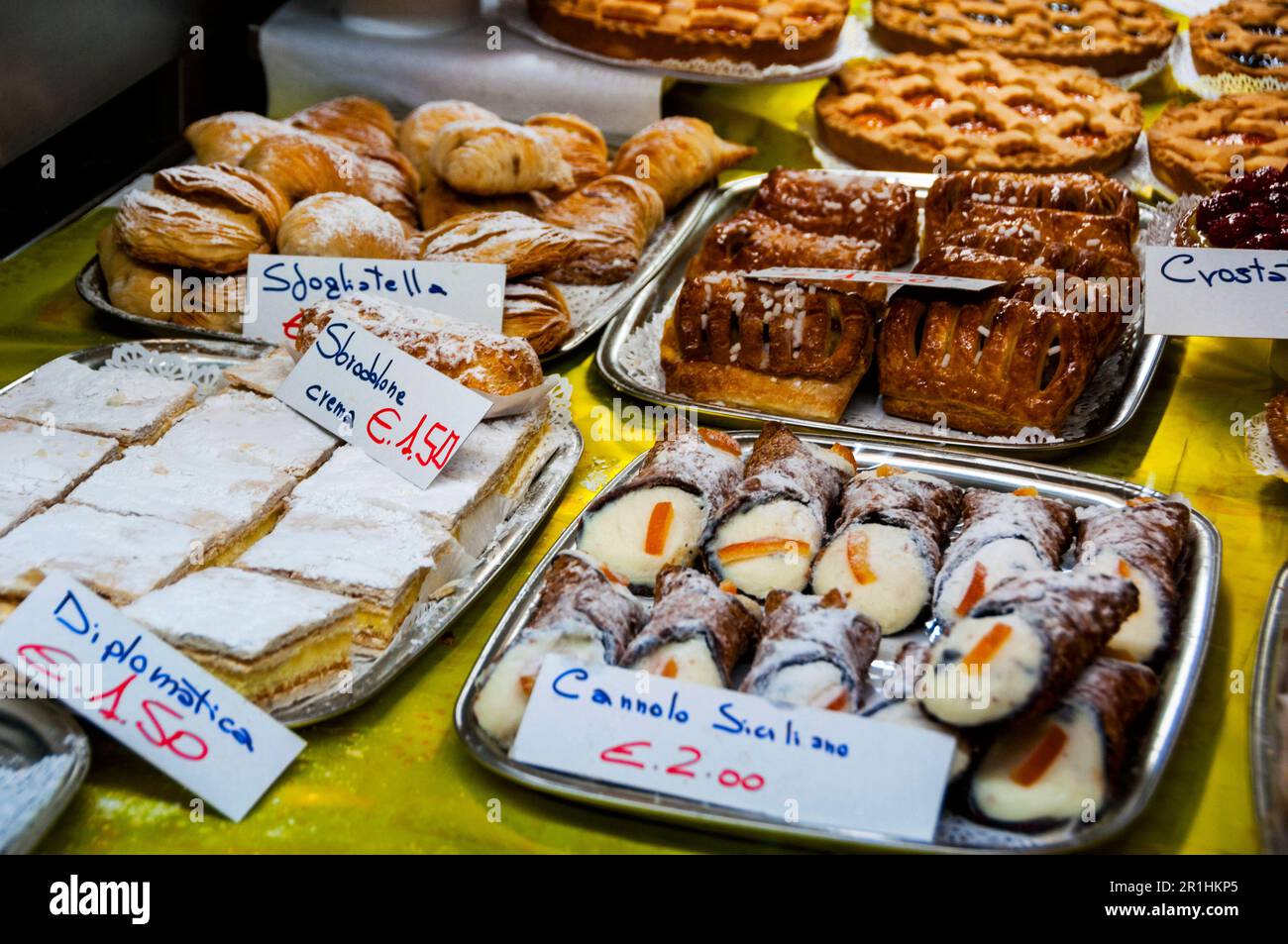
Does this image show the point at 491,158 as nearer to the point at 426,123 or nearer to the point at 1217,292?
the point at 426,123

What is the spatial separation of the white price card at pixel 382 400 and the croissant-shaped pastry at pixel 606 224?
0.87 m

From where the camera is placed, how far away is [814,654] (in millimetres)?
1650

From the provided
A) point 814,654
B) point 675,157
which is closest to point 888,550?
point 814,654

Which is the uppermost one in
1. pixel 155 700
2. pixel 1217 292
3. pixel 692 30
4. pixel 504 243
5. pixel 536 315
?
pixel 692 30

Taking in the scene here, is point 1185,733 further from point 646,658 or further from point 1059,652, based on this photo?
point 646,658

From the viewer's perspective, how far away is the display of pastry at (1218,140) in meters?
→ 3.45

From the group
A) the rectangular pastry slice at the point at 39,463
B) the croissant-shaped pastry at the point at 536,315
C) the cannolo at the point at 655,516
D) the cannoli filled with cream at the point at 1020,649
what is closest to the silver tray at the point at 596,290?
the croissant-shaped pastry at the point at 536,315

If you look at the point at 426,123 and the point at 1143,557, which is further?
the point at 426,123

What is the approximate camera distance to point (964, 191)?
3.23 meters

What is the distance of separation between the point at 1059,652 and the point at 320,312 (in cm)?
163

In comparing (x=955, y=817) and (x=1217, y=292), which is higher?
(x=1217, y=292)

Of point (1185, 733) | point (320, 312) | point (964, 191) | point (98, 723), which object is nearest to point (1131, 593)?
point (1185, 733)

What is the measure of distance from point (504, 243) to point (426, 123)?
3.00 ft
